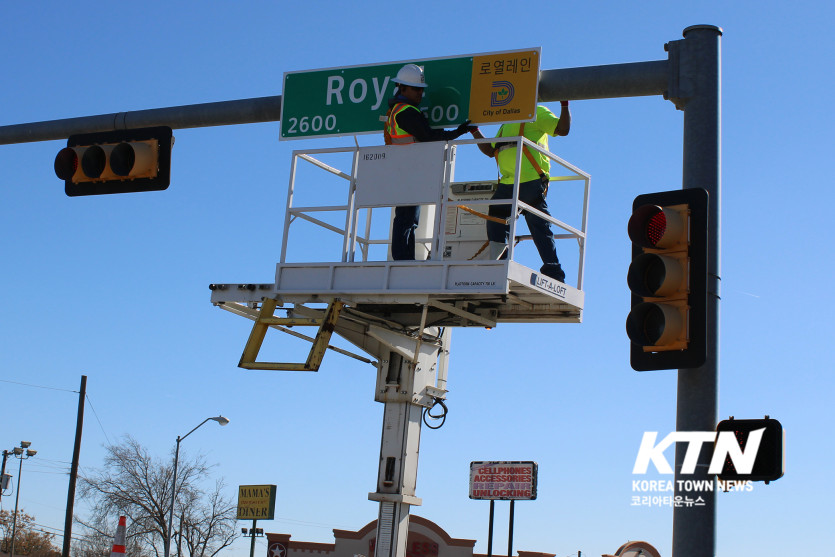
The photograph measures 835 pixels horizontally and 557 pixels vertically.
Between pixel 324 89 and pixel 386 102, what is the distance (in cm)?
82

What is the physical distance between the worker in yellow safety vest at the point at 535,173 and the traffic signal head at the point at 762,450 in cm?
553

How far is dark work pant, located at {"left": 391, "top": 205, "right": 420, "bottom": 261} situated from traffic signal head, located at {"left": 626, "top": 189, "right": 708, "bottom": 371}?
18.1 ft

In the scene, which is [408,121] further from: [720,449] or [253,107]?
[720,449]

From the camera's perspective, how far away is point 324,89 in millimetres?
12914

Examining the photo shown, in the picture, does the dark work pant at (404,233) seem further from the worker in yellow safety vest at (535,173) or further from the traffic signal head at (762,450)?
the traffic signal head at (762,450)

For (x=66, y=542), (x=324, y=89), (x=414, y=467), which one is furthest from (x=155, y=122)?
(x=66, y=542)

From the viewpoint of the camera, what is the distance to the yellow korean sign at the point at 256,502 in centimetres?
4556

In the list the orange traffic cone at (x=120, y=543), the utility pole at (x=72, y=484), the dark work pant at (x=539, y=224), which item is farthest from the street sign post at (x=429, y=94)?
the utility pole at (x=72, y=484)

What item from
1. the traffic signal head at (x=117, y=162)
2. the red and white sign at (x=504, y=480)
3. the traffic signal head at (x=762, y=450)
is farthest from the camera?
the red and white sign at (x=504, y=480)

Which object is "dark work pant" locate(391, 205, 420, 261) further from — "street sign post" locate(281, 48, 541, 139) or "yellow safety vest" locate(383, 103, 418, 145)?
"street sign post" locate(281, 48, 541, 139)

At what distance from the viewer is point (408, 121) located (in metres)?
12.2

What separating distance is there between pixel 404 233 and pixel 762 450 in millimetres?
6297

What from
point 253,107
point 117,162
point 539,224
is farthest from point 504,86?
point 117,162

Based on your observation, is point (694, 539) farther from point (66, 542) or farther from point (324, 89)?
point (66, 542)
